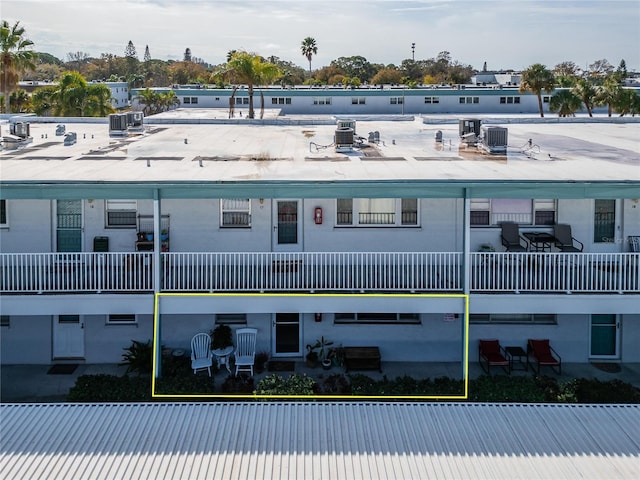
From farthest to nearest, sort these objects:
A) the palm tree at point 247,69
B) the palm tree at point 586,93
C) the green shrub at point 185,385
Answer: the palm tree at point 586,93 → the palm tree at point 247,69 → the green shrub at point 185,385

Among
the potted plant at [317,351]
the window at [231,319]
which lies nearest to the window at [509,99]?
the potted plant at [317,351]

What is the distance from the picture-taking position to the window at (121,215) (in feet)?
56.6

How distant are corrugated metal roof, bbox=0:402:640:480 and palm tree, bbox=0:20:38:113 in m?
35.3

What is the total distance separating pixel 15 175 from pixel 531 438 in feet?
38.6

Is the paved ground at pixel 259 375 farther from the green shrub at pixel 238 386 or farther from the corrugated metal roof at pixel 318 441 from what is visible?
the corrugated metal roof at pixel 318 441

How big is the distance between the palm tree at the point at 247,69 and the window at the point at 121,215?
52.9 feet

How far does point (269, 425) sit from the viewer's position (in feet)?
38.8

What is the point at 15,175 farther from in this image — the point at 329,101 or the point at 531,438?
the point at 329,101

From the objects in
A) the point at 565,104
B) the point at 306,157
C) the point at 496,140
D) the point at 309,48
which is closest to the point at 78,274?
the point at 306,157

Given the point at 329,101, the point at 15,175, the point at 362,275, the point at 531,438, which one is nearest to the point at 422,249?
the point at 362,275

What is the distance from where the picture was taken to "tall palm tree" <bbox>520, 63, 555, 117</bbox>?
43.2m

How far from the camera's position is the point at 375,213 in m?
17.5

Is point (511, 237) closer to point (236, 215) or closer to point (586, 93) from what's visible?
point (236, 215)

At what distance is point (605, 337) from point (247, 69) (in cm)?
2064
